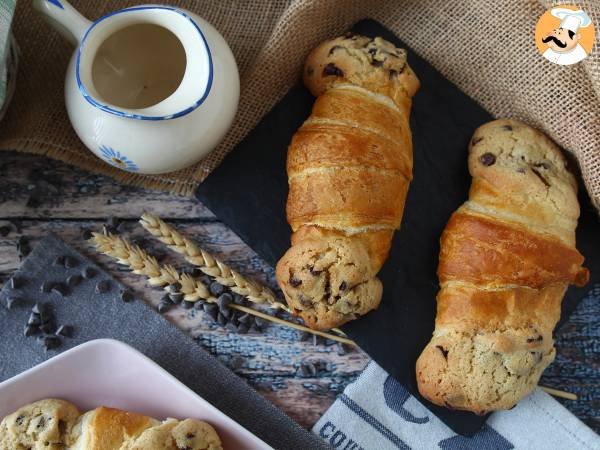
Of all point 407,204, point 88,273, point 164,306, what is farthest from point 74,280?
point 407,204

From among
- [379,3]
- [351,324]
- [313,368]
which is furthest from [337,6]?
[313,368]

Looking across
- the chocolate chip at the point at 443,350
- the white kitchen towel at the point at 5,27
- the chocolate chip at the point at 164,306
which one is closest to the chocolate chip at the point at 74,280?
the chocolate chip at the point at 164,306

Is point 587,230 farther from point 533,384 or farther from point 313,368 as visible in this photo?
point 313,368

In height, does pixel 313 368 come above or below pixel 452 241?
below

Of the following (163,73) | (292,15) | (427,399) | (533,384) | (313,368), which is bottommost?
(313,368)

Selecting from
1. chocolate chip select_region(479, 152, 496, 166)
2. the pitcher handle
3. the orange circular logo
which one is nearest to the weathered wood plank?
the pitcher handle

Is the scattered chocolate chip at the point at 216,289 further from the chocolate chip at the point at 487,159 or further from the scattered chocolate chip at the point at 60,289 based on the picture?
the chocolate chip at the point at 487,159

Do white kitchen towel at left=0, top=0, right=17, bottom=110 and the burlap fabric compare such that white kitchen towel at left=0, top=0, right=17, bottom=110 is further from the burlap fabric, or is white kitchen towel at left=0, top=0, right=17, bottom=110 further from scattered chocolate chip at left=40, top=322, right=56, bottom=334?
scattered chocolate chip at left=40, top=322, right=56, bottom=334
